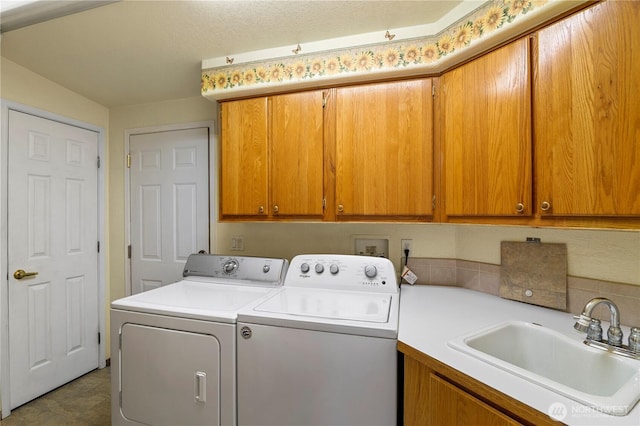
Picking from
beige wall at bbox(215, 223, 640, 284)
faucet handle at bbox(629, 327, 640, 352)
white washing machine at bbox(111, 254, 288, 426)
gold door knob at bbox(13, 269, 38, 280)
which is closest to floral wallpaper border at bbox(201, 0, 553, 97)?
beige wall at bbox(215, 223, 640, 284)

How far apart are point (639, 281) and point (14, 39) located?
3.44 metres

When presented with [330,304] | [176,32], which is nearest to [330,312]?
[330,304]

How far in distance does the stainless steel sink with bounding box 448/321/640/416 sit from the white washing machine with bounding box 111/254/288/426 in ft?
3.13

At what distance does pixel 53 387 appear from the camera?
83.3 inches

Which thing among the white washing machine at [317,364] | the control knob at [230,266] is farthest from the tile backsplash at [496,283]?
the control knob at [230,266]

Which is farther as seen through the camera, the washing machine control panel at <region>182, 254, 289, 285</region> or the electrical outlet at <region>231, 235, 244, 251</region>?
the electrical outlet at <region>231, 235, 244, 251</region>

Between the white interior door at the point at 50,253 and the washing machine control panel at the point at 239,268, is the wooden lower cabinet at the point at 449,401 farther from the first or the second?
the white interior door at the point at 50,253

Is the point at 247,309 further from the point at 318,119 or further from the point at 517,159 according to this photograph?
the point at 517,159

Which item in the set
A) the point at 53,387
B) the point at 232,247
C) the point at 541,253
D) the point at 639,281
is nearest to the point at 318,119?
the point at 232,247

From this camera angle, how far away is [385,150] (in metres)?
1.52

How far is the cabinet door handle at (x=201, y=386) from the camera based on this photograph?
1250 mm

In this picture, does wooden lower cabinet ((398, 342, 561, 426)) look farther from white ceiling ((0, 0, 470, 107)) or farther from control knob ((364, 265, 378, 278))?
white ceiling ((0, 0, 470, 107))

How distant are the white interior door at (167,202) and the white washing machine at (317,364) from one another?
4.28 ft

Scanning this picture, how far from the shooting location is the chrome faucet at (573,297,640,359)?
0.89 meters
